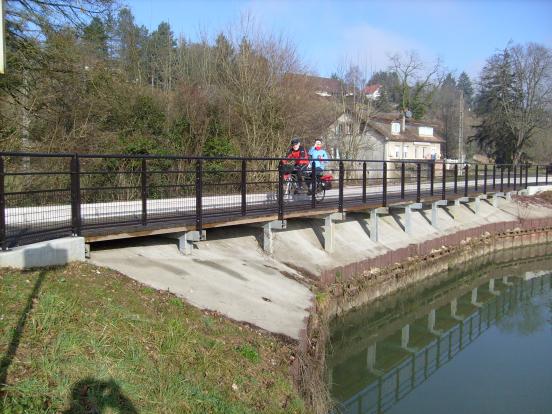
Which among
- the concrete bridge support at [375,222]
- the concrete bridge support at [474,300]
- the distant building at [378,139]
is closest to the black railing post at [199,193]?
the concrete bridge support at [375,222]

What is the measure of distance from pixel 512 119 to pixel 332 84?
24324 mm

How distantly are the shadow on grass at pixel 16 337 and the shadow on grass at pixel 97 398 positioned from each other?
0.56 meters

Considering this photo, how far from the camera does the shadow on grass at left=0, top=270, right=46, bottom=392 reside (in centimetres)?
445

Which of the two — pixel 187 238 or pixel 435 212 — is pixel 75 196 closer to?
pixel 187 238

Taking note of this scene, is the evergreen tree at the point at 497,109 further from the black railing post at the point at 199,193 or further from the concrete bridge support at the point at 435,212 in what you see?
the black railing post at the point at 199,193

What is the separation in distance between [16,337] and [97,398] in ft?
3.38

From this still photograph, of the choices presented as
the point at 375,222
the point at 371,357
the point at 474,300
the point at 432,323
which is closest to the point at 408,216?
the point at 375,222

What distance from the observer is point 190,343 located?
607 cm

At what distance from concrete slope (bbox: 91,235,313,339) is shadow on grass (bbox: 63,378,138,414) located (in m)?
2.78

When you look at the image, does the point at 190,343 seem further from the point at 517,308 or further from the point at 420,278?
the point at 517,308

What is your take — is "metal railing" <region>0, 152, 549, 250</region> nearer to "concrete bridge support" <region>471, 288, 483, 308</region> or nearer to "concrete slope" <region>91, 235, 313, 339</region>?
"concrete slope" <region>91, 235, 313, 339</region>

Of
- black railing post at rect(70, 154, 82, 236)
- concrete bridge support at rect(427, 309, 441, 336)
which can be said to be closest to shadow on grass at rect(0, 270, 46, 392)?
black railing post at rect(70, 154, 82, 236)

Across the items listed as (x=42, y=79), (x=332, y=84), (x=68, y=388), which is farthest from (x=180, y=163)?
(x=332, y=84)

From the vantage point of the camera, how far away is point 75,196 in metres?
7.72
